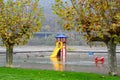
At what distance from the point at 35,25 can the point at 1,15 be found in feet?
5.22

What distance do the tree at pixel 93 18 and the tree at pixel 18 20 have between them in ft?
9.30

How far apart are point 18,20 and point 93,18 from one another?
13.5ft

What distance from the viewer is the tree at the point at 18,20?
15711mm

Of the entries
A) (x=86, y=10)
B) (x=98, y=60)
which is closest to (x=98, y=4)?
(x=86, y=10)

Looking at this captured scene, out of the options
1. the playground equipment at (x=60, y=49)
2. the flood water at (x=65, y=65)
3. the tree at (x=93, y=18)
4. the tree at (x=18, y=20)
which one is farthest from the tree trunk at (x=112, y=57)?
the playground equipment at (x=60, y=49)

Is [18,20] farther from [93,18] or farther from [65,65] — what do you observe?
[65,65]

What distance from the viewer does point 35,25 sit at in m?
16.2

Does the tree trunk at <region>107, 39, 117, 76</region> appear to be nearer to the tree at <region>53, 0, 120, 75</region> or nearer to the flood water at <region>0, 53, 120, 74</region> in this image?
the tree at <region>53, 0, 120, 75</region>

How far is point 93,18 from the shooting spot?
13.0 m

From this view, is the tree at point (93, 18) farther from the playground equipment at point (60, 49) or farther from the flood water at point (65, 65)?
the playground equipment at point (60, 49)

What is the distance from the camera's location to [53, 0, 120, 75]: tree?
1274 centimetres

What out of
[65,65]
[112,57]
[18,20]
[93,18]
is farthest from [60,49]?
[93,18]

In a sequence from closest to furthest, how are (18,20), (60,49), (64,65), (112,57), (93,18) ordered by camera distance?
1. (93,18)
2. (112,57)
3. (18,20)
4. (64,65)
5. (60,49)

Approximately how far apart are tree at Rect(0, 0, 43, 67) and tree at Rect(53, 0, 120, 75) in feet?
9.30
